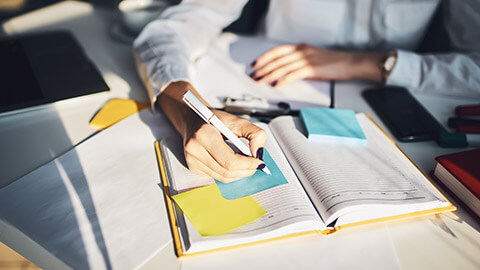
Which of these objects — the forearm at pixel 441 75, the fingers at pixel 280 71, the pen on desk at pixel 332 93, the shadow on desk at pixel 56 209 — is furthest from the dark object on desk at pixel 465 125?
the shadow on desk at pixel 56 209

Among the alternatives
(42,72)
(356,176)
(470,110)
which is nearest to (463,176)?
(356,176)

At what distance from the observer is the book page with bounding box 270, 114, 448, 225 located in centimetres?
47

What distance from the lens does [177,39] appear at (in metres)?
0.86

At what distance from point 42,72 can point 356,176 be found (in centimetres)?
75

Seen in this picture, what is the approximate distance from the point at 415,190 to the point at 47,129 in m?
0.69

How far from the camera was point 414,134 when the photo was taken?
0.66 meters

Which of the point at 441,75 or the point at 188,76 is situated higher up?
the point at 441,75

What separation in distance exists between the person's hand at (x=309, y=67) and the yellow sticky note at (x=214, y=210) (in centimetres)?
43

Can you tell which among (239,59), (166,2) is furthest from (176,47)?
(166,2)

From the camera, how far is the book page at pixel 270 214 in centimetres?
42

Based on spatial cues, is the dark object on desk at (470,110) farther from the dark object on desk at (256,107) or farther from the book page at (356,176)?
the dark object on desk at (256,107)

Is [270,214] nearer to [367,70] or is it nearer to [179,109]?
[179,109]

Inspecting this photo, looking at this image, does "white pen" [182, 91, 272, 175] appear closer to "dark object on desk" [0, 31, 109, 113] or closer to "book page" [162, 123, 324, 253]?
"book page" [162, 123, 324, 253]

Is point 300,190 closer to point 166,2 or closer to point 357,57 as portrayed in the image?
point 357,57
